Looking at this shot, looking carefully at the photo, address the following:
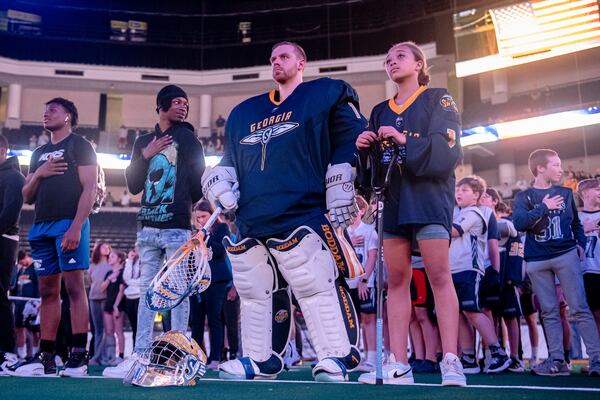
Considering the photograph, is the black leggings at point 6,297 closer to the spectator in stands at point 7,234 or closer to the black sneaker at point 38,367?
the spectator in stands at point 7,234

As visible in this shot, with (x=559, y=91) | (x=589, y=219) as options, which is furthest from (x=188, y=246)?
(x=559, y=91)

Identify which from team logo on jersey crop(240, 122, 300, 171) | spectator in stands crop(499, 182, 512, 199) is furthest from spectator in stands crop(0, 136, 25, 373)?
spectator in stands crop(499, 182, 512, 199)

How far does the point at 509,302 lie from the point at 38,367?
4.21 metres

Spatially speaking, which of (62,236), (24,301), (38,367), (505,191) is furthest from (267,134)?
(505,191)

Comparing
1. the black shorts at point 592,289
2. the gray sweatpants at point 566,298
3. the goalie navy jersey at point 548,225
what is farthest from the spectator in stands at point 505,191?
the gray sweatpants at point 566,298

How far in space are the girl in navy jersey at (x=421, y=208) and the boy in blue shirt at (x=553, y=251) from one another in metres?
1.90

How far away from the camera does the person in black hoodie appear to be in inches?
153

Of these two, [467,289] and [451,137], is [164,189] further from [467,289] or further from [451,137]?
[467,289]

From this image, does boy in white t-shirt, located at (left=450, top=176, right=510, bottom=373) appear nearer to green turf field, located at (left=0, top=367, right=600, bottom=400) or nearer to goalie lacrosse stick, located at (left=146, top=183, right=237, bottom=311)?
green turf field, located at (left=0, top=367, right=600, bottom=400)

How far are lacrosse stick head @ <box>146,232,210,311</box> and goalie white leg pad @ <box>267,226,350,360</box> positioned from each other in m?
Answer: 0.40

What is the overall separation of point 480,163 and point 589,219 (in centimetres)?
2198

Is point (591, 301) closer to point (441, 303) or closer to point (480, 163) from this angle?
point (441, 303)

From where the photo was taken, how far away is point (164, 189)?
4.06 metres

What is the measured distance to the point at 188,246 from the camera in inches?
118
